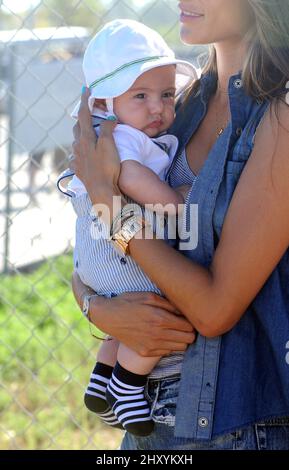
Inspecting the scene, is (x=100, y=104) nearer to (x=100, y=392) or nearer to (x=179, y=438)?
(x=100, y=392)

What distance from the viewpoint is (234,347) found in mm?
2086

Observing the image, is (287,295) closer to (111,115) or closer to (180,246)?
(180,246)

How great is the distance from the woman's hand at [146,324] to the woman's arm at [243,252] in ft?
0.18

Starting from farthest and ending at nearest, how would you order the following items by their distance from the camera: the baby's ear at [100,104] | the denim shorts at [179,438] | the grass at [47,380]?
1. the grass at [47,380]
2. the baby's ear at [100,104]
3. the denim shorts at [179,438]

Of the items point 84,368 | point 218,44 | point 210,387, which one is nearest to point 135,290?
point 210,387

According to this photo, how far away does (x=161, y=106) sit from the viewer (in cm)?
238

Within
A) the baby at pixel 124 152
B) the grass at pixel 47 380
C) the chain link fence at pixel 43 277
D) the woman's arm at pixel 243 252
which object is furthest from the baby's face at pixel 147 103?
the grass at pixel 47 380

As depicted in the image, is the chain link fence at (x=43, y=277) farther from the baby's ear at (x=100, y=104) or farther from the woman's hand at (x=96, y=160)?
the woman's hand at (x=96, y=160)

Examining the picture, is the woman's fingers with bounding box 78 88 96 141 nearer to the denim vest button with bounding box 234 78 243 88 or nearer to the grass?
the denim vest button with bounding box 234 78 243 88

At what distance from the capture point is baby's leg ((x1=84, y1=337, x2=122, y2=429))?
94.0 inches

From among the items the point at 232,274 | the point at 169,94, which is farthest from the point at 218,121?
the point at 232,274

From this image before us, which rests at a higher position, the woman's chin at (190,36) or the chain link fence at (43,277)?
the woman's chin at (190,36)

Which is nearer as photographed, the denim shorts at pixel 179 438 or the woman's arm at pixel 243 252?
the woman's arm at pixel 243 252

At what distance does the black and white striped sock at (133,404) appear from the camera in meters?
2.19
